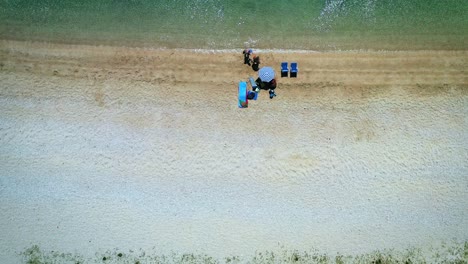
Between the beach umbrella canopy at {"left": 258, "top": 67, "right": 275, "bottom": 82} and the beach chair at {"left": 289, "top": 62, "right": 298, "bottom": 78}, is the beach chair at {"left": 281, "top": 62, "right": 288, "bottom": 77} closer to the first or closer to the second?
the beach chair at {"left": 289, "top": 62, "right": 298, "bottom": 78}

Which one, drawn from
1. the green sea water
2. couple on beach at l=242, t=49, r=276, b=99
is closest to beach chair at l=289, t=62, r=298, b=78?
couple on beach at l=242, t=49, r=276, b=99

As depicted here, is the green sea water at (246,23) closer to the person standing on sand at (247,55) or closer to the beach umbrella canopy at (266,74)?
the person standing on sand at (247,55)

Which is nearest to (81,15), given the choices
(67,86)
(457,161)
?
(67,86)

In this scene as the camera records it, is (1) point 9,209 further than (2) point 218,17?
No

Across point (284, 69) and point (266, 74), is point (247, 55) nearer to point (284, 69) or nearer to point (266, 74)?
point (266, 74)

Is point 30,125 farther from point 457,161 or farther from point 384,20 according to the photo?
point 457,161
